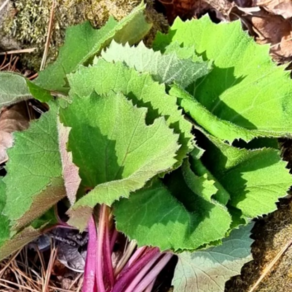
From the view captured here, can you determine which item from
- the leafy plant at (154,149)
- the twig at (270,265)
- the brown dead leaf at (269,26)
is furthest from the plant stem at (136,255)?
the brown dead leaf at (269,26)

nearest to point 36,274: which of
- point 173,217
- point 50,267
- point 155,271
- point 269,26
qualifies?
point 50,267

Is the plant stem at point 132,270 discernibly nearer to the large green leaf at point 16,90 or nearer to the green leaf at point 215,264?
the green leaf at point 215,264

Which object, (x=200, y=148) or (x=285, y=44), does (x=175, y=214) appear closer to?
(x=200, y=148)

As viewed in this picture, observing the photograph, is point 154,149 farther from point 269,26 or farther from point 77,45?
point 269,26

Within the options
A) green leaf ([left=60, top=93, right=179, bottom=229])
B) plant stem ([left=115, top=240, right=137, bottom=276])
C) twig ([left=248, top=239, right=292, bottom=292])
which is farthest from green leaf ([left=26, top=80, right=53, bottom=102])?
twig ([left=248, top=239, right=292, bottom=292])

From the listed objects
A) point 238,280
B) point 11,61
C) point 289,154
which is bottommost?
point 238,280

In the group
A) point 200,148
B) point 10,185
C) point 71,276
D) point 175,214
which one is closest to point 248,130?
point 200,148

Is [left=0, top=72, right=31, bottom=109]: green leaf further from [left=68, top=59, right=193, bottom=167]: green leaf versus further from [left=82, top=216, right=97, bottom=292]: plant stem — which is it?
[left=82, top=216, right=97, bottom=292]: plant stem
